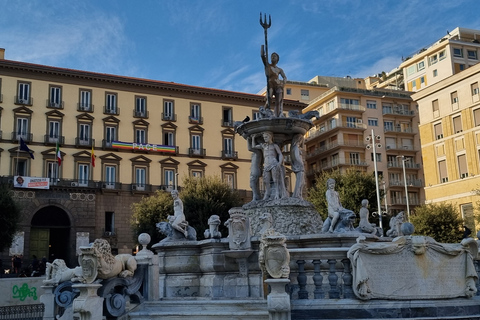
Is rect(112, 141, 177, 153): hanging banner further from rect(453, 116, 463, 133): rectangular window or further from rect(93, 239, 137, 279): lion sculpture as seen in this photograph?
rect(93, 239, 137, 279): lion sculpture

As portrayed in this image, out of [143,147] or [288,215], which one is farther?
[143,147]

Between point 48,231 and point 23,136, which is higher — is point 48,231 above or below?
below

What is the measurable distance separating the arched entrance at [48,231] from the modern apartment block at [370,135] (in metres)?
30.1

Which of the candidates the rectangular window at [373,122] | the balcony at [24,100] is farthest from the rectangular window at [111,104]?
the rectangular window at [373,122]

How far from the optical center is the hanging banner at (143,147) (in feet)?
166

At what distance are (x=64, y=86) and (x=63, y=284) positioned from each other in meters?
42.3

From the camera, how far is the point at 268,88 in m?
16.2

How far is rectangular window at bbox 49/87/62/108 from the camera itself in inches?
1940

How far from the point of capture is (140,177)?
168 ft

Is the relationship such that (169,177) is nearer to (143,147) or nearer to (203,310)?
(143,147)

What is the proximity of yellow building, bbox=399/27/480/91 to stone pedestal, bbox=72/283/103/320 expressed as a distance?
2314 inches

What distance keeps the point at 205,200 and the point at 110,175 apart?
45.5 feet

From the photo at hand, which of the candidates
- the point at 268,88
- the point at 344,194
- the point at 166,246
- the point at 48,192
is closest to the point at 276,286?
the point at 166,246

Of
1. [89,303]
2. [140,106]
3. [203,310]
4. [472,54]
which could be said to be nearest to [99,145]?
[140,106]
